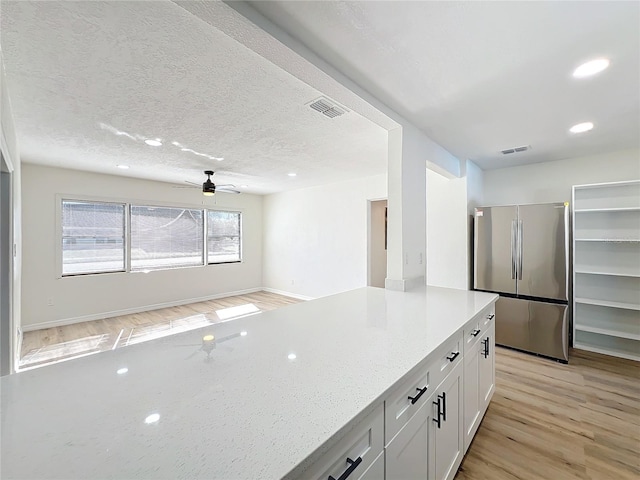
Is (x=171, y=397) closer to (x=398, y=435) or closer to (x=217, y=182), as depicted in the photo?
(x=398, y=435)

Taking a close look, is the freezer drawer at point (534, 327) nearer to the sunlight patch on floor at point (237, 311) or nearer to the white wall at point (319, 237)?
the white wall at point (319, 237)

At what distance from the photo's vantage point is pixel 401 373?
3.19 ft

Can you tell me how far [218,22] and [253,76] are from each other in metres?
0.71

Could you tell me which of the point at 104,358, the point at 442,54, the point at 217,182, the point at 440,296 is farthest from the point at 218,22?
the point at 217,182

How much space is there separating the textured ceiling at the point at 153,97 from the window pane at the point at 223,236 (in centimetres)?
236

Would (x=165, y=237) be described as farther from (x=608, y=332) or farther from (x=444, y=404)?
(x=608, y=332)

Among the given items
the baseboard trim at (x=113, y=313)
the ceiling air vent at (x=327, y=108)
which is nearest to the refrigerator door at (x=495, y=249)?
the ceiling air vent at (x=327, y=108)

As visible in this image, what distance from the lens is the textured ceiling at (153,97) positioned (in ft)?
4.81

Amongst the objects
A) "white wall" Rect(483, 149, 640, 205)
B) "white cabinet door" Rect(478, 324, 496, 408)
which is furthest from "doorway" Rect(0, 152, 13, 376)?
"white wall" Rect(483, 149, 640, 205)

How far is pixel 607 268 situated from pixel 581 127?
6.17 ft

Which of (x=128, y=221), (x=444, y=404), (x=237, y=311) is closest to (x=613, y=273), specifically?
(x=444, y=404)

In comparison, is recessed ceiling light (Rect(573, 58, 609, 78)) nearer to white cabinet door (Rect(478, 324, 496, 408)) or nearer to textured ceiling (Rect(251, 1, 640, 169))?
textured ceiling (Rect(251, 1, 640, 169))

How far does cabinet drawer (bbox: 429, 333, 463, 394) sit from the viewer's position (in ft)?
4.17

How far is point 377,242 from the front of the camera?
575 centimetres
